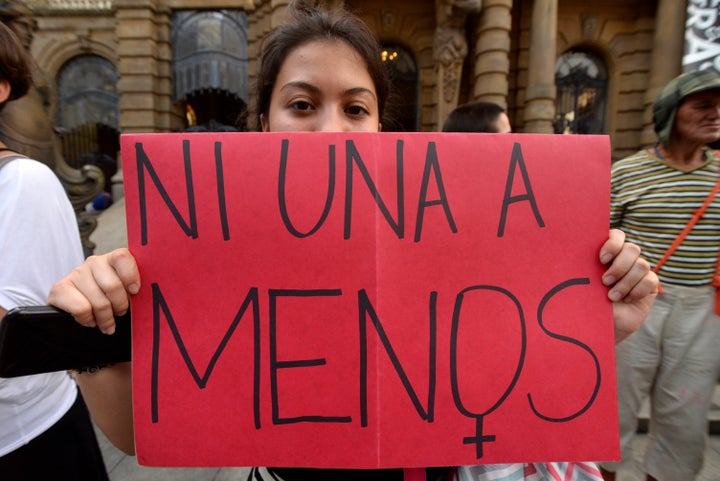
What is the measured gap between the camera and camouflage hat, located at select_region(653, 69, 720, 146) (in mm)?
1910

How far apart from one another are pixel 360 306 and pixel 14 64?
4.33 ft

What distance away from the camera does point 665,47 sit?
8805 mm

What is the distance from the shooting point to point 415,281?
0.80 m

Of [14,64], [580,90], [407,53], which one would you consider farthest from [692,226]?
[580,90]

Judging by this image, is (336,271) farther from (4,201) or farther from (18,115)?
(18,115)

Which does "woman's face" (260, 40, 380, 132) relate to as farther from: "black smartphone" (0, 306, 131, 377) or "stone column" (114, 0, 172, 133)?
"stone column" (114, 0, 172, 133)

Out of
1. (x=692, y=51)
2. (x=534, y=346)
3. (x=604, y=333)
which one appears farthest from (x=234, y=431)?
(x=692, y=51)

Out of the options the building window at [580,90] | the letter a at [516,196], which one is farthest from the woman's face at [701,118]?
the building window at [580,90]

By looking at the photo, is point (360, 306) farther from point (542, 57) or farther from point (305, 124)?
point (542, 57)

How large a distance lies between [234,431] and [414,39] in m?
10.3

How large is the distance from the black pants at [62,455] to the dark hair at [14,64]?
103 cm

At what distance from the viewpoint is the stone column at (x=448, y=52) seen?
8.05 m

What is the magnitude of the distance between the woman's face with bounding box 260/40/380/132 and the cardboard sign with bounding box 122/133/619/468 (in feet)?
0.81

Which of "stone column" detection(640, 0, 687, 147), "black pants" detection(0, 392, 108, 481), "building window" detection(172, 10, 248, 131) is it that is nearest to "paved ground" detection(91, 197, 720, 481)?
"black pants" detection(0, 392, 108, 481)
